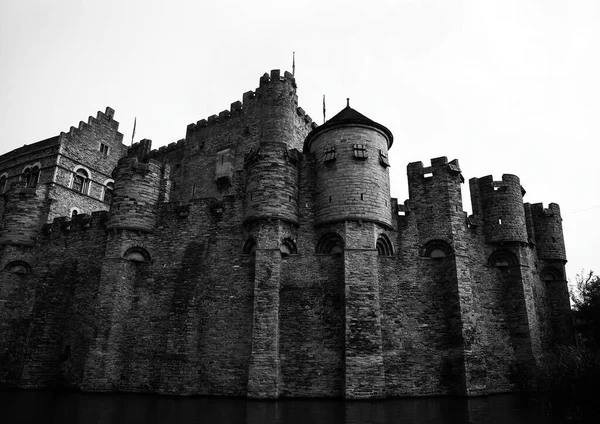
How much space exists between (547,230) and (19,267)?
27835 millimetres

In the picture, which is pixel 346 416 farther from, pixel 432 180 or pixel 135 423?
pixel 432 180

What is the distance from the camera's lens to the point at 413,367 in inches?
666

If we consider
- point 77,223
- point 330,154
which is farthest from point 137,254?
point 330,154

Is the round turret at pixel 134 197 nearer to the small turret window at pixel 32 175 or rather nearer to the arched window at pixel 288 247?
the arched window at pixel 288 247

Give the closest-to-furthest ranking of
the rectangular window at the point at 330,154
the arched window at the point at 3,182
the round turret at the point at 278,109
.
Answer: the rectangular window at the point at 330,154
the round turret at the point at 278,109
the arched window at the point at 3,182

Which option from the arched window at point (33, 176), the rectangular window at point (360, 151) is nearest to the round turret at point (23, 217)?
the arched window at point (33, 176)

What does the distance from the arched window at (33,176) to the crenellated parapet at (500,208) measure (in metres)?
29.4

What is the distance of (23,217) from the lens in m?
23.2

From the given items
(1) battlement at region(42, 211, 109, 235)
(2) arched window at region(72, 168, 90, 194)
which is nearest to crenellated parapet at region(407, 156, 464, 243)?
(1) battlement at region(42, 211, 109, 235)

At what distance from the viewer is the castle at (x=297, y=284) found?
54.2ft

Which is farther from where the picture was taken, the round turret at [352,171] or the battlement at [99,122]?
the battlement at [99,122]

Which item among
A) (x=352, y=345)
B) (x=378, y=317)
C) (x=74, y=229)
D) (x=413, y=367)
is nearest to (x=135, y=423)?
(x=352, y=345)

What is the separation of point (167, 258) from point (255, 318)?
5.49 meters

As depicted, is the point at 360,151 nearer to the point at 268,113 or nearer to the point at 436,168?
the point at 436,168
